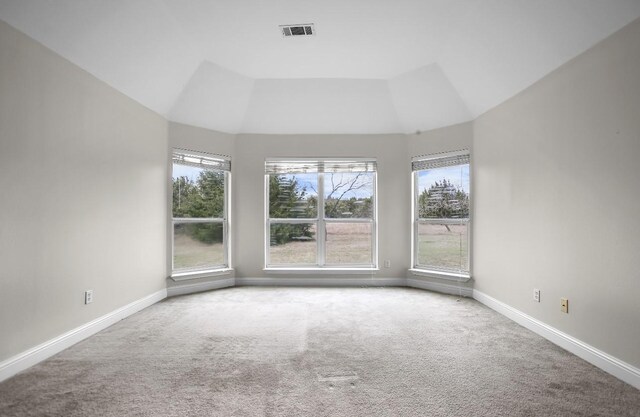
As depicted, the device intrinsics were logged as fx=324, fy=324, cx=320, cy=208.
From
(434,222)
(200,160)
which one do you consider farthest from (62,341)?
(434,222)

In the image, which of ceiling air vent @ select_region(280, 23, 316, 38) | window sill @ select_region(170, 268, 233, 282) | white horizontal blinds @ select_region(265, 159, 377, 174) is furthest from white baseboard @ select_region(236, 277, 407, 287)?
ceiling air vent @ select_region(280, 23, 316, 38)

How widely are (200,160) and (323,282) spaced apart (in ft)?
8.48

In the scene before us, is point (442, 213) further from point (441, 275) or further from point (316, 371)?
point (316, 371)

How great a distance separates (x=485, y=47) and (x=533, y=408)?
3090 mm

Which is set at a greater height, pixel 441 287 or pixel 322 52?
pixel 322 52

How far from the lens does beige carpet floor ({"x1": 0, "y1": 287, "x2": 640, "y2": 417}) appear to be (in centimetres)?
191

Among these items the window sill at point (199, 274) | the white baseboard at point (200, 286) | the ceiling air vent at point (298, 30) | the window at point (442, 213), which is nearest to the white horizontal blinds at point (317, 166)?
the window at point (442, 213)

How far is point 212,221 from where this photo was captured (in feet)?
15.8

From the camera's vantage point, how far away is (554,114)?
2938 millimetres

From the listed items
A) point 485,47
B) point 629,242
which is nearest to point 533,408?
point 629,242

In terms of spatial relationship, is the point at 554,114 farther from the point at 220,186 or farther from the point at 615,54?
the point at 220,186

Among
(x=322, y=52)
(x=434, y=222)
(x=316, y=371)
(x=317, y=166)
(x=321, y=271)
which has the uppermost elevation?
(x=322, y=52)

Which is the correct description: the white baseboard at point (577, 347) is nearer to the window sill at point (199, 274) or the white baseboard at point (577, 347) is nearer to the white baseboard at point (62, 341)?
the window sill at point (199, 274)

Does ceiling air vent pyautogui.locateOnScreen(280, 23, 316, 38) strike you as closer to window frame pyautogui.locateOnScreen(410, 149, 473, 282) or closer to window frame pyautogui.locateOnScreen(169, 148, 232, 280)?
window frame pyautogui.locateOnScreen(169, 148, 232, 280)
